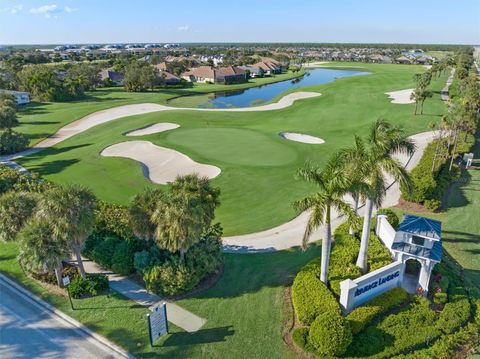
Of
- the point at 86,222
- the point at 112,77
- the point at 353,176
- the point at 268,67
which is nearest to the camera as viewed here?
the point at 353,176

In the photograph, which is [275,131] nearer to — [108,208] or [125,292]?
[108,208]

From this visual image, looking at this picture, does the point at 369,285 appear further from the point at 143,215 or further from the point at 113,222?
the point at 113,222

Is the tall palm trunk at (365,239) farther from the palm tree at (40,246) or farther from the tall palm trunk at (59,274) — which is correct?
the tall palm trunk at (59,274)

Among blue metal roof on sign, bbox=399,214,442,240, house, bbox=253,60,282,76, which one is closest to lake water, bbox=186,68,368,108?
house, bbox=253,60,282,76

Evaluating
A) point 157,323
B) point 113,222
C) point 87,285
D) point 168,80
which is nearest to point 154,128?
point 113,222

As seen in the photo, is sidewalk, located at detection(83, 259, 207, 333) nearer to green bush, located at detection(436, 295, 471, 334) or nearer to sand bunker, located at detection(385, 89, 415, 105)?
green bush, located at detection(436, 295, 471, 334)

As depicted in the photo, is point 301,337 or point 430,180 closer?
point 301,337

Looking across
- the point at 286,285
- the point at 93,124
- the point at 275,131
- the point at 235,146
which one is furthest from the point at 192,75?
the point at 286,285
